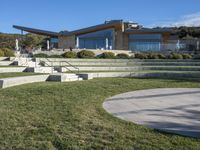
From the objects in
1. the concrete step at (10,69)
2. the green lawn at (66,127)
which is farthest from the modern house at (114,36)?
the green lawn at (66,127)

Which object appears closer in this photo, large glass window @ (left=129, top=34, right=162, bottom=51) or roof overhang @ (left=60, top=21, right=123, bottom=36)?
large glass window @ (left=129, top=34, right=162, bottom=51)

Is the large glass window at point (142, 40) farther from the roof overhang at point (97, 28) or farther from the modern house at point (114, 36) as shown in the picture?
the roof overhang at point (97, 28)

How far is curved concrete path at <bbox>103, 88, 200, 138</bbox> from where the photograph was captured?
725 cm

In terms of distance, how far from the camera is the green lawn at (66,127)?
19.5 ft

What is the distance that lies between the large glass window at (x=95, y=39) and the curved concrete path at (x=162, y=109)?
34.4m

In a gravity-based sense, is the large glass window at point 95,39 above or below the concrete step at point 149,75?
Result: above

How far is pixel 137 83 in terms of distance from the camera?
14750 mm

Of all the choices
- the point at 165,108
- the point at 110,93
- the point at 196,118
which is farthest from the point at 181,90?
the point at 196,118

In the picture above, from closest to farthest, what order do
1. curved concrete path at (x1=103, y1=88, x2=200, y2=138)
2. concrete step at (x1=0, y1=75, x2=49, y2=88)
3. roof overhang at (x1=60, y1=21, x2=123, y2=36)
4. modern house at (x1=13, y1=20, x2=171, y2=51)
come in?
curved concrete path at (x1=103, y1=88, x2=200, y2=138), concrete step at (x1=0, y1=75, x2=49, y2=88), modern house at (x1=13, y1=20, x2=171, y2=51), roof overhang at (x1=60, y1=21, x2=123, y2=36)

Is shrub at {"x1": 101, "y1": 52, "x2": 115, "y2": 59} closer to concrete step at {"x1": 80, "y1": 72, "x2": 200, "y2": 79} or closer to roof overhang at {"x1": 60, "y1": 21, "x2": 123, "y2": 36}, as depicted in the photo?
concrete step at {"x1": 80, "y1": 72, "x2": 200, "y2": 79}

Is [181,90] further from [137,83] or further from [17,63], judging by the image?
[17,63]

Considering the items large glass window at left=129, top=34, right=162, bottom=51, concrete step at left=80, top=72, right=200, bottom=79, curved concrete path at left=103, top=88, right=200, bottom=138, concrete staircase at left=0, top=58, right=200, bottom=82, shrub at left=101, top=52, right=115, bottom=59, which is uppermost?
large glass window at left=129, top=34, right=162, bottom=51

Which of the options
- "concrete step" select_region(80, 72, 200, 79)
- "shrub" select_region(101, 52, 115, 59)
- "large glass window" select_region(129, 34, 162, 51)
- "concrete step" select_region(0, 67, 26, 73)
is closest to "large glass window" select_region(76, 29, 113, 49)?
"large glass window" select_region(129, 34, 162, 51)

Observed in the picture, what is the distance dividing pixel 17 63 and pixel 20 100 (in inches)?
429
